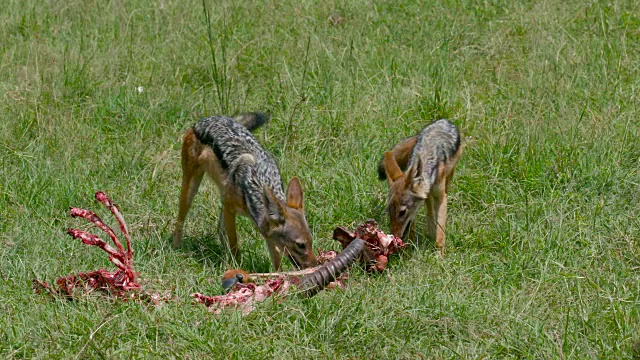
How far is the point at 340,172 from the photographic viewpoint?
8836 mm

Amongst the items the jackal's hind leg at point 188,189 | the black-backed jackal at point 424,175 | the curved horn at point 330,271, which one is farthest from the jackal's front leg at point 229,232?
the black-backed jackal at point 424,175

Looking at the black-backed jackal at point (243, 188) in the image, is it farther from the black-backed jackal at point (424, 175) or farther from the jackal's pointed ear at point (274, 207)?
the black-backed jackal at point (424, 175)

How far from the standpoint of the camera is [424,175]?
27.0ft

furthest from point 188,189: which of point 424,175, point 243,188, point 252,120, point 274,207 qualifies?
point 424,175

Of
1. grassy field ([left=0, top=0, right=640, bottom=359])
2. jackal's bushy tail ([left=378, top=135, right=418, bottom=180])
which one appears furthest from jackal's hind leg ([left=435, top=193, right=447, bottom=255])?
jackal's bushy tail ([left=378, top=135, right=418, bottom=180])

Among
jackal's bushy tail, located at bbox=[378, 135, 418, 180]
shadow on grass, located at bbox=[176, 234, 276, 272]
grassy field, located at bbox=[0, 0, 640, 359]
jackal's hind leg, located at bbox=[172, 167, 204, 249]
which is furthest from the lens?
jackal's bushy tail, located at bbox=[378, 135, 418, 180]

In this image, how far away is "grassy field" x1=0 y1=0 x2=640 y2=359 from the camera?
609 cm

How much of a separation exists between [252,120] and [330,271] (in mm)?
2851

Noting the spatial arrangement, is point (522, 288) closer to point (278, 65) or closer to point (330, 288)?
point (330, 288)

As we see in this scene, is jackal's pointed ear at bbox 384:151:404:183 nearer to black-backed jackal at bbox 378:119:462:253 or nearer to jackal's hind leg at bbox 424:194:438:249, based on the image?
black-backed jackal at bbox 378:119:462:253

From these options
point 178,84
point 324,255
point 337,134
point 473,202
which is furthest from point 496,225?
point 178,84

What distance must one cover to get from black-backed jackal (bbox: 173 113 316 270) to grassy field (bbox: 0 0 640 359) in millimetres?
305

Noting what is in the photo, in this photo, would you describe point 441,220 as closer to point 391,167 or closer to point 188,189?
point 391,167

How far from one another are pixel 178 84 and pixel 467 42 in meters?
3.36
